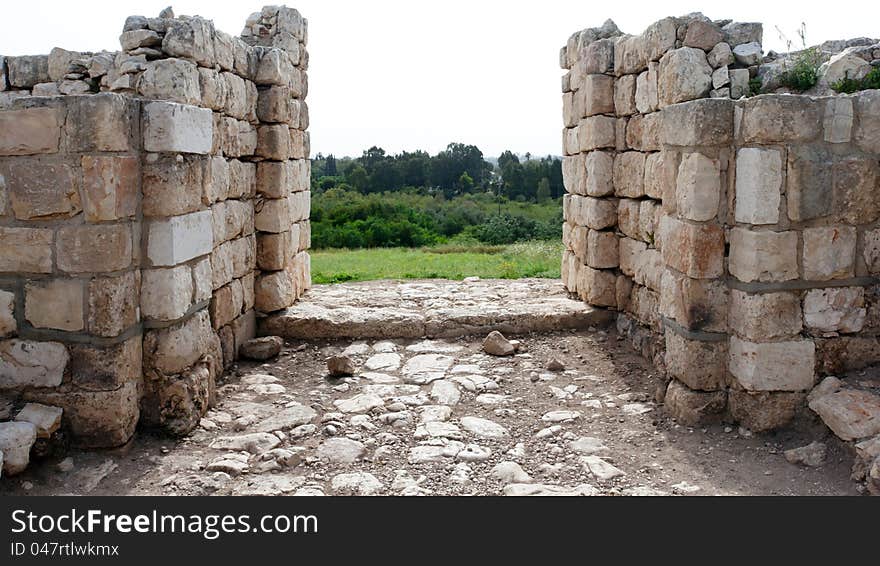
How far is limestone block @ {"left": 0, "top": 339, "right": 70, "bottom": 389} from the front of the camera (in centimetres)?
516

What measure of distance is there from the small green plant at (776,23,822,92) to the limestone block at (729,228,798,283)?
161 cm

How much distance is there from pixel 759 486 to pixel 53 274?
4.63 m

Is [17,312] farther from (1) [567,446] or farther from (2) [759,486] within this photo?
(2) [759,486]

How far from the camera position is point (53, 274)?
5.12 meters

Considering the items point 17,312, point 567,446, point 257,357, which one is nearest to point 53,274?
point 17,312

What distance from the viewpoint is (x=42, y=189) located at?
5.06 m

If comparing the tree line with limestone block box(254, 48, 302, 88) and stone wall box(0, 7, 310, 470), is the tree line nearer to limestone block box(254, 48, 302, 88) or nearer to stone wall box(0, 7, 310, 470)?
limestone block box(254, 48, 302, 88)

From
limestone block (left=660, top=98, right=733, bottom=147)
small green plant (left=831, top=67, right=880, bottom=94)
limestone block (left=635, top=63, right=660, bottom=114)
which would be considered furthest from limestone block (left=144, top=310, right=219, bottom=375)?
small green plant (left=831, top=67, right=880, bottom=94)

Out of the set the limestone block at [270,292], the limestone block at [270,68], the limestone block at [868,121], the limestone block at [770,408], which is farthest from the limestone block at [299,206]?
the limestone block at [868,121]

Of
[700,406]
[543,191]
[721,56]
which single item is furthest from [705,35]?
[543,191]

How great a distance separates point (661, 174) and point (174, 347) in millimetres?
4408

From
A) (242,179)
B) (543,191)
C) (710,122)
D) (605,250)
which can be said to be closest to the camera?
(710,122)

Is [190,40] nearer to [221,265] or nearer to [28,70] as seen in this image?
[221,265]
